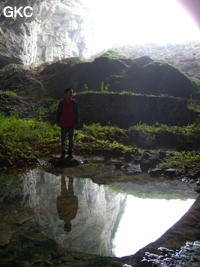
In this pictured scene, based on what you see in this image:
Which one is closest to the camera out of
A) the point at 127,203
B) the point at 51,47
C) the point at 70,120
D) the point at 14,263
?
the point at 14,263

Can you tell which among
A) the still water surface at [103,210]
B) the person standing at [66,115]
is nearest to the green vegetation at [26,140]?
the person standing at [66,115]

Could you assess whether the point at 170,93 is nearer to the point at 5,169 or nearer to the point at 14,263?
the point at 5,169

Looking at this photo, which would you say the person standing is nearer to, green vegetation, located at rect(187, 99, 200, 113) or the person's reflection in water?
the person's reflection in water

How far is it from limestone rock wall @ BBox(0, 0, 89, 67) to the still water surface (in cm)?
2232

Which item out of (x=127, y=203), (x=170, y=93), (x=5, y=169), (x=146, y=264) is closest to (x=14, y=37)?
(x=170, y=93)

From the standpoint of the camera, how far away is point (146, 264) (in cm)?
259

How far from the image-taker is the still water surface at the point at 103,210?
3.06m

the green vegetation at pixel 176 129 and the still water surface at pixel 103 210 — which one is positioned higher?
the green vegetation at pixel 176 129

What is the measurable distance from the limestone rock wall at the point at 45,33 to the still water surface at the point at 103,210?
73.2ft

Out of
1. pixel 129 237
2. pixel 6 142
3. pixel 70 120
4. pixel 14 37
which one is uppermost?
pixel 14 37

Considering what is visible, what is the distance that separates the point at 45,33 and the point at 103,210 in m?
32.3

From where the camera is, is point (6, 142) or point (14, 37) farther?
point (14, 37)

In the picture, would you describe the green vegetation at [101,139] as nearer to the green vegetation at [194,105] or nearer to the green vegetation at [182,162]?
the green vegetation at [182,162]

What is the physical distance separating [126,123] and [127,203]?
8624 mm
